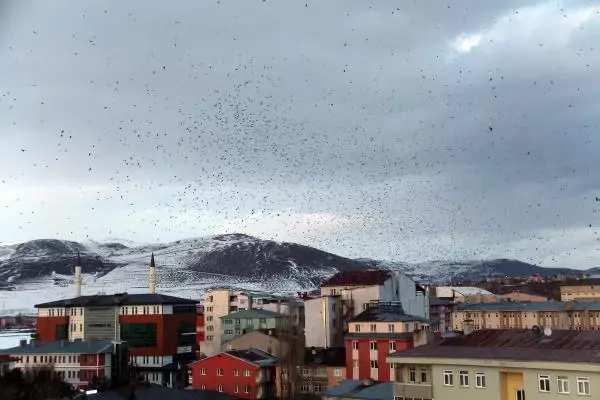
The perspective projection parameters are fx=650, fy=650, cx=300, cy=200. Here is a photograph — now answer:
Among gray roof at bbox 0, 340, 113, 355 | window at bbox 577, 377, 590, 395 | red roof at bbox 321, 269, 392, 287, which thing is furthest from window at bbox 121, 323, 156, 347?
window at bbox 577, 377, 590, 395

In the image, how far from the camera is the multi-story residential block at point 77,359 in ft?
132

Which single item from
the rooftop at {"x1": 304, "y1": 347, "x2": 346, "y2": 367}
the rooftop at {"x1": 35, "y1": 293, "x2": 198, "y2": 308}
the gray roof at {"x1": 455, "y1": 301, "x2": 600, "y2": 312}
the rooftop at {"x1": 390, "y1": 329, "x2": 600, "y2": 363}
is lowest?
the rooftop at {"x1": 304, "y1": 347, "x2": 346, "y2": 367}

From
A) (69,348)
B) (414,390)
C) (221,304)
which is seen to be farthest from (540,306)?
(414,390)

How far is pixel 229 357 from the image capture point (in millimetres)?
33688

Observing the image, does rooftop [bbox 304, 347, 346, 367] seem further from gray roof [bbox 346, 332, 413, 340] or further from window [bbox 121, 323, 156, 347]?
window [bbox 121, 323, 156, 347]

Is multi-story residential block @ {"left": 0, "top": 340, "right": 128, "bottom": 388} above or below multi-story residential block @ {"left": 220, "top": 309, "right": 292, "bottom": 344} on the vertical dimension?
below

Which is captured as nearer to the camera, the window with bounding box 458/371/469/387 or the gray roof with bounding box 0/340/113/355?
the window with bounding box 458/371/469/387

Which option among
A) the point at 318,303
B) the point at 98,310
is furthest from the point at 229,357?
the point at 98,310

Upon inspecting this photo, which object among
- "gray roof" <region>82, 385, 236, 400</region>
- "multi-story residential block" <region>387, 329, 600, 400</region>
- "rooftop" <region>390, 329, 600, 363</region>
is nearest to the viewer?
"multi-story residential block" <region>387, 329, 600, 400</region>

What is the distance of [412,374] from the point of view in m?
17.7

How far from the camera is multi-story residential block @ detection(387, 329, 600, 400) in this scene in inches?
574

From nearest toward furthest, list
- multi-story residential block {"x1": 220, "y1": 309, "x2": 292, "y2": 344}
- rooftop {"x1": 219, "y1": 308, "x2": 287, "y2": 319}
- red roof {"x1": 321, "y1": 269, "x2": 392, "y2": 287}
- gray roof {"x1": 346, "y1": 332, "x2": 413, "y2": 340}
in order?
gray roof {"x1": 346, "y1": 332, "x2": 413, "y2": 340}, red roof {"x1": 321, "y1": 269, "x2": 392, "y2": 287}, multi-story residential block {"x1": 220, "y1": 309, "x2": 292, "y2": 344}, rooftop {"x1": 219, "y1": 308, "x2": 287, "y2": 319}

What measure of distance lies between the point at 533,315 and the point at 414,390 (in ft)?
148

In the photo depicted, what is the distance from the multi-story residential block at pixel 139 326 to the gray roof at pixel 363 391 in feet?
97.2
